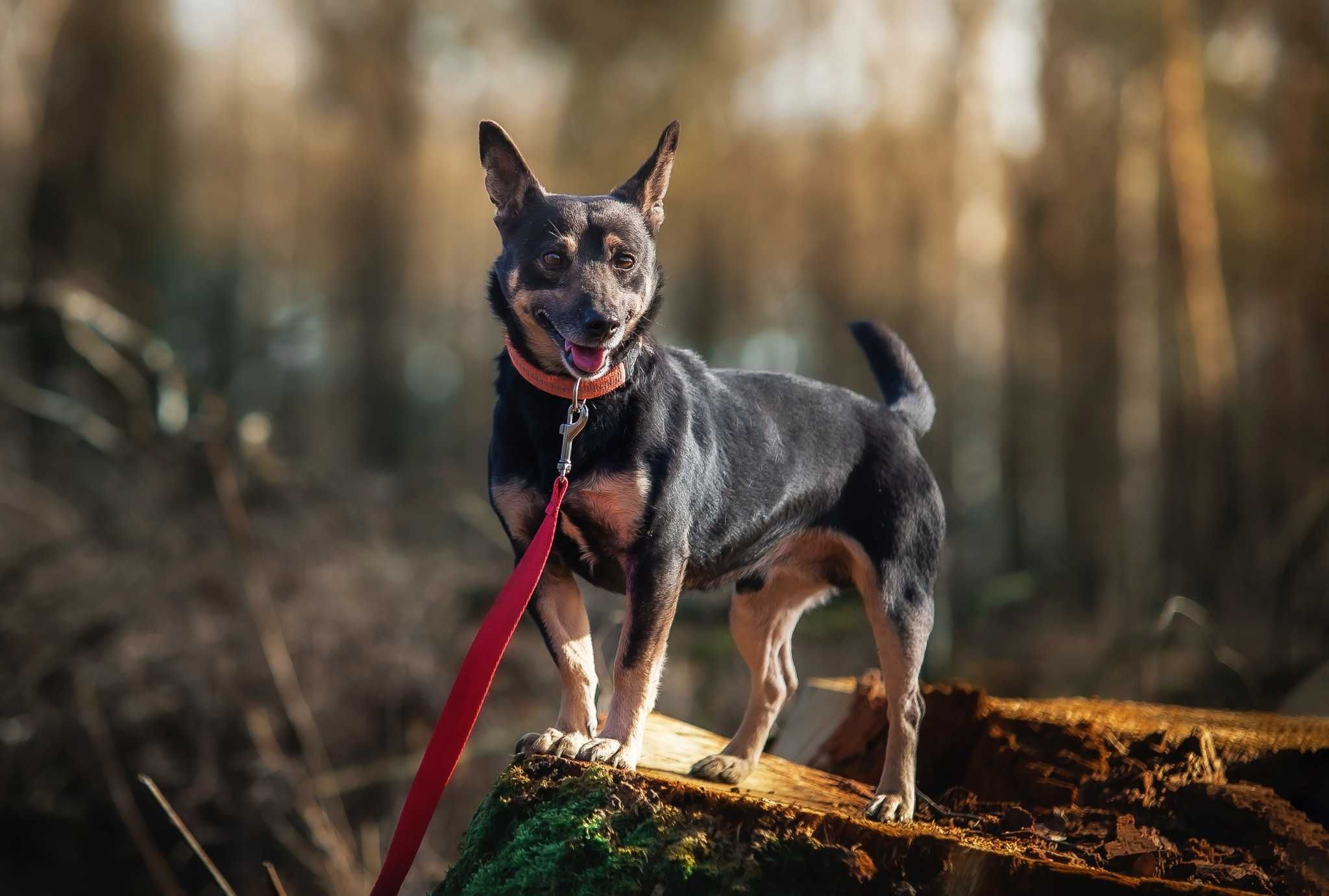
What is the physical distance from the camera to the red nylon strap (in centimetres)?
308

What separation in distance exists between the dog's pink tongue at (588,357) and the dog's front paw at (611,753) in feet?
3.53

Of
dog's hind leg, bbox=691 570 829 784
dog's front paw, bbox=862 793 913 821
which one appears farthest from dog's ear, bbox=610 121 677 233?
dog's front paw, bbox=862 793 913 821

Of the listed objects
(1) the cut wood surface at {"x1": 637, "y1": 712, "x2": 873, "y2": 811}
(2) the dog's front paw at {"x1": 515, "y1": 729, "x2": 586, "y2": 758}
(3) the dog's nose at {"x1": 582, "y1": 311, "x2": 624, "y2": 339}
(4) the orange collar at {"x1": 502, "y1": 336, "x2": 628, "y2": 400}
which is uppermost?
(3) the dog's nose at {"x1": 582, "y1": 311, "x2": 624, "y2": 339}

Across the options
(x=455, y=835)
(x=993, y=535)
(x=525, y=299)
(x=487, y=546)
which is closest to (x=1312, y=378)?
(x=993, y=535)

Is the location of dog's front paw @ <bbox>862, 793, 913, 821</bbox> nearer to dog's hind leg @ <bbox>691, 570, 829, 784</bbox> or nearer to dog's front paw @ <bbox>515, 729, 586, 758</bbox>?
dog's hind leg @ <bbox>691, 570, 829, 784</bbox>

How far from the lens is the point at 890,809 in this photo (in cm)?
347

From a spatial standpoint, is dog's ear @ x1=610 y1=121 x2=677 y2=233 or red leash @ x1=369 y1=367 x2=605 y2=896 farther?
dog's ear @ x1=610 y1=121 x2=677 y2=233

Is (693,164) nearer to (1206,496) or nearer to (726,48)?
(726,48)

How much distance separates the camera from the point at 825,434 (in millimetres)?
3783

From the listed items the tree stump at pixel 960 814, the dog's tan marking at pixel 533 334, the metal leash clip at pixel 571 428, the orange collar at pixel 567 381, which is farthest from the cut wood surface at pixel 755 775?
the dog's tan marking at pixel 533 334

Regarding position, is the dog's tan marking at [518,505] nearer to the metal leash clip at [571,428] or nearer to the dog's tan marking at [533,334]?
the metal leash clip at [571,428]

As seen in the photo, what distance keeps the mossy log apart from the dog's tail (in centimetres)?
150

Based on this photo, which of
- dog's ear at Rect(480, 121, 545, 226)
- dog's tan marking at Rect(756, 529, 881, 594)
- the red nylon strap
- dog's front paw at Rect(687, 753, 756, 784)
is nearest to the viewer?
the red nylon strap

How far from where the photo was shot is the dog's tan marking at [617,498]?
3.20 meters
